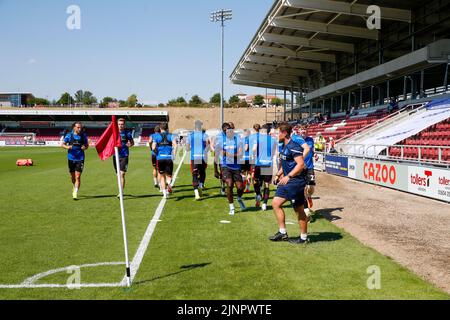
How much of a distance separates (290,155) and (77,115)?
76777 millimetres

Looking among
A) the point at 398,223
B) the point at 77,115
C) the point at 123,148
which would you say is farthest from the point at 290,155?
the point at 77,115

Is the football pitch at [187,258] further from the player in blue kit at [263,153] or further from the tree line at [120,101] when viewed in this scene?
the tree line at [120,101]

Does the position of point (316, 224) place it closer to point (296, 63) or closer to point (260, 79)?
point (296, 63)

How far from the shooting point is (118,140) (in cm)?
580

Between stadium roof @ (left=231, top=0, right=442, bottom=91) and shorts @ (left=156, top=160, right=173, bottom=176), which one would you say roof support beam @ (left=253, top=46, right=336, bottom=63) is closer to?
stadium roof @ (left=231, top=0, right=442, bottom=91)

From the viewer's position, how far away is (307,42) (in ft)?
109

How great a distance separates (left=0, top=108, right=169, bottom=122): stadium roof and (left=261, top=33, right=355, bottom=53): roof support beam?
158 ft

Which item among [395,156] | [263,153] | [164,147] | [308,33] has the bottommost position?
[395,156]

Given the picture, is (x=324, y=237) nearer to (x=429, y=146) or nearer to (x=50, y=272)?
(x=50, y=272)

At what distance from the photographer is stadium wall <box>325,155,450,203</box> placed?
1252 cm

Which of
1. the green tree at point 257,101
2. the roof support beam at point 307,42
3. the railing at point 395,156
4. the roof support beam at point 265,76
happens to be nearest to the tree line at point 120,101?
the green tree at point 257,101

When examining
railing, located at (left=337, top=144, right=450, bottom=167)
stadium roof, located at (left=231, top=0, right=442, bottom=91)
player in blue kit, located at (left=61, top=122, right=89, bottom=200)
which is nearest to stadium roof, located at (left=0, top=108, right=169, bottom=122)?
stadium roof, located at (left=231, top=0, right=442, bottom=91)

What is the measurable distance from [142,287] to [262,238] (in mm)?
3040
